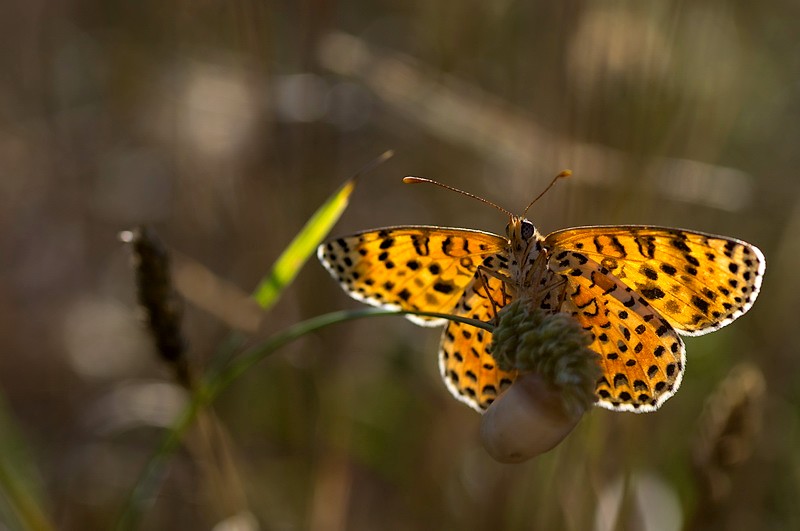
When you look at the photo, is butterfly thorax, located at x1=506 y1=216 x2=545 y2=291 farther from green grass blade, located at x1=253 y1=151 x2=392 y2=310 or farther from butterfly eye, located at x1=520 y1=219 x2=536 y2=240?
green grass blade, located at x1=253 y1=151 x2=392 y2=310

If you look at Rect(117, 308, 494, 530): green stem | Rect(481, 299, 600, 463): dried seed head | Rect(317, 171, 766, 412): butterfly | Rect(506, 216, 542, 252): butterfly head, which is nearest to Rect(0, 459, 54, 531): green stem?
Rect(117, 308, 494, 530): green stem

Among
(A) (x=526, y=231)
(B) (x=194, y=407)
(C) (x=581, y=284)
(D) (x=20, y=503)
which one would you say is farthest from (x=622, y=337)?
(D) (x=20, y=503)

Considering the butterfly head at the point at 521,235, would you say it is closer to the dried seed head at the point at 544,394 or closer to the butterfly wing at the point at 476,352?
the butterfly wing at the point at 476,352

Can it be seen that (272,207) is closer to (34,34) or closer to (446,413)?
(446,413)

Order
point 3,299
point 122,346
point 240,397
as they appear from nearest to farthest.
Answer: point 240,397 → point 122,346 → point 3,299

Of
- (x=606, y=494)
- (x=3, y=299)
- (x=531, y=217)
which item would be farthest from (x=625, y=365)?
(x=3, y=299)

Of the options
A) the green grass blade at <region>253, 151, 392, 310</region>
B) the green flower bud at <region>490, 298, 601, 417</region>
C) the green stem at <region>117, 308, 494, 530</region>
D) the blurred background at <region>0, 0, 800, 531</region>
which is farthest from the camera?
the blurred background at <region>0, 0, 800, 531</region>

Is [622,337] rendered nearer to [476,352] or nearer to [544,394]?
[476,352]
